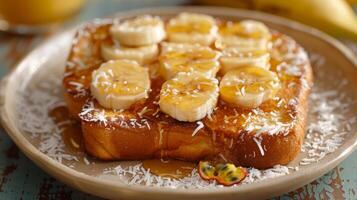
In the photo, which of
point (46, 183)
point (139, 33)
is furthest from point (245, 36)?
point (46, 183)

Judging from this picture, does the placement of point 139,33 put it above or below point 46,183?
above

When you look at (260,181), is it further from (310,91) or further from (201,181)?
(310,91)

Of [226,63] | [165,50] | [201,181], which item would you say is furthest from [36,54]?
[201,181]

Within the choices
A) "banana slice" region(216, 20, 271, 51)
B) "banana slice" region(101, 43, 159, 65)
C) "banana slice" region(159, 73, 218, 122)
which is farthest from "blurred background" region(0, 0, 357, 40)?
"banana slice" region(159, 73, 218, 122)

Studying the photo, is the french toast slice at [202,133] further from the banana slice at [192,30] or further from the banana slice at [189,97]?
the banana slice at [192,30]

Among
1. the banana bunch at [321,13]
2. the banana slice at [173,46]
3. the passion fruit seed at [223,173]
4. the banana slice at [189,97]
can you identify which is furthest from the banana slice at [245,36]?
the passion fruit seed at [223,173]

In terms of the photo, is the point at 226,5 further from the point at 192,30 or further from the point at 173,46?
the point at 173,46
